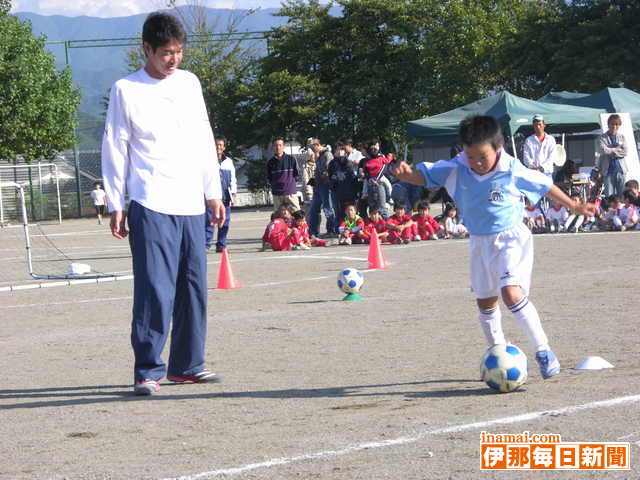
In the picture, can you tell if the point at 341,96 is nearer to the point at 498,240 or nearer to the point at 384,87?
the point at 384,87

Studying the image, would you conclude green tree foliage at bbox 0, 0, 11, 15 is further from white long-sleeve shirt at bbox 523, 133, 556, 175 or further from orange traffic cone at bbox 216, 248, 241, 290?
orange traffic cone at bbox 216, 248, 241, 290

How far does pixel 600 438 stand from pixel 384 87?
4094cm

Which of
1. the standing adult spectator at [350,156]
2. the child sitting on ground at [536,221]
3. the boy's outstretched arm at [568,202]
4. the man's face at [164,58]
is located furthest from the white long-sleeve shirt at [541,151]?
the man's face at [164,58]

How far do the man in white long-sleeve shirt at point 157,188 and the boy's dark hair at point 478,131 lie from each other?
178cm

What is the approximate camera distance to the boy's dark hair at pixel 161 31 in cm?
626

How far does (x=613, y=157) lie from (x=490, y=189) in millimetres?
15469

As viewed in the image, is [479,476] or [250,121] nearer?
[479,476]

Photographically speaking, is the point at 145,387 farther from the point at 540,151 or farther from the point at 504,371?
the point at 540,151

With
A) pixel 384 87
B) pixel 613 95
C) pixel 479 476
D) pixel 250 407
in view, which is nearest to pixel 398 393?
pixel 250 407

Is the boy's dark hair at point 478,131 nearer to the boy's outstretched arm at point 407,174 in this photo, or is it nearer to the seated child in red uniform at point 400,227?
the boy's outstretched arm at point 407,174

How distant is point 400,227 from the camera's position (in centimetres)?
1897

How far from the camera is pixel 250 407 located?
5.86 m

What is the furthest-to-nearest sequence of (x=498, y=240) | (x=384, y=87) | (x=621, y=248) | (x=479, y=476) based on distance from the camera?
(x=384, y=87), (x=621, y=248), (x=498, y=240), (x=479, y=476)

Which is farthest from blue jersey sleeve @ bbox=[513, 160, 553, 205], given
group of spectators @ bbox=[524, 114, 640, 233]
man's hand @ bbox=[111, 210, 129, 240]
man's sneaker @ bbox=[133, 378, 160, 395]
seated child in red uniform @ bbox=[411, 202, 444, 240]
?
seated child in red uniform @ bbox=[411, 202, 444, 240]
